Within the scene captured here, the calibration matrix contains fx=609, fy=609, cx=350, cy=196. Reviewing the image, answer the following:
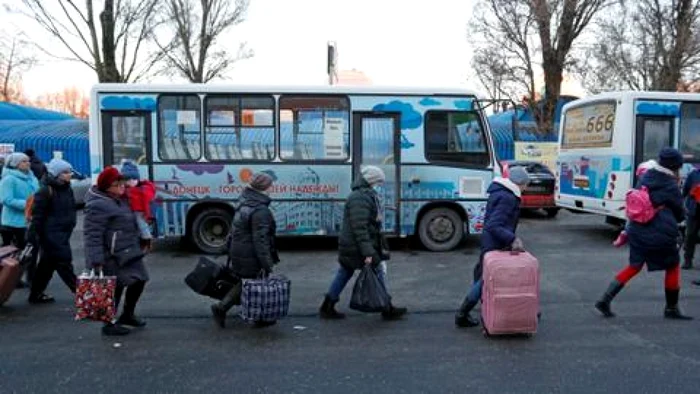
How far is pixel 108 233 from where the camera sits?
527 centimetres

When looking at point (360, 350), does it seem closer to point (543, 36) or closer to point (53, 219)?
point (53, 219)

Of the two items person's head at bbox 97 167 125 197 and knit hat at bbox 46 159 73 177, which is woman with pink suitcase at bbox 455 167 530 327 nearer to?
person's head at bbox 97 167 125 197

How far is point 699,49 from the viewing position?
23906 millimetres

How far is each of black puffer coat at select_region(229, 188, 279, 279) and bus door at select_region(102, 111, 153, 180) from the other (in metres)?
4.54

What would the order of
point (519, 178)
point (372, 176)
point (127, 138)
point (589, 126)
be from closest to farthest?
point (519, 178) → point (372, 176) → point (127, 138) → point (589, 126)

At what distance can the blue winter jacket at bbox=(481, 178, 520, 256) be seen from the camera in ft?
17.9

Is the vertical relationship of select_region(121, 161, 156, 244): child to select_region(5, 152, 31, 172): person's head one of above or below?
below

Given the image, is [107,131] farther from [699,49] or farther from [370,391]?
[699,49]

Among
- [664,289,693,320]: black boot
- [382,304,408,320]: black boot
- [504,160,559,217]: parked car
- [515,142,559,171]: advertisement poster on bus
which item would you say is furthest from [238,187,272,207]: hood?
[515,142,559,171]: advertisement poster on bus

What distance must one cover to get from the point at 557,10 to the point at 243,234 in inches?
892

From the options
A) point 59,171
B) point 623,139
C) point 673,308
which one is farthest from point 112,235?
point 623,139

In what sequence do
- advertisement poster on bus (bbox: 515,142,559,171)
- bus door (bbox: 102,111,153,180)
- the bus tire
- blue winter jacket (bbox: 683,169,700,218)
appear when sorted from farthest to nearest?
advertisement poster on bus (bbox: 515,142,559,171)
the bus tire
bus door (bbox: 102,111,153,180)
blue winter jacket (bbox: 683,169,700,218)

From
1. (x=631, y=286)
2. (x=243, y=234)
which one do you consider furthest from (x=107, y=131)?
(x=631, y=286)

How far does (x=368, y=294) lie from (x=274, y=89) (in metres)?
4.86
